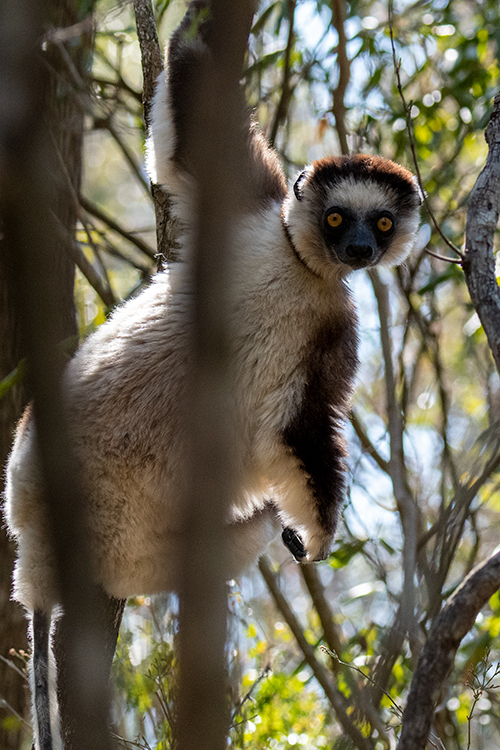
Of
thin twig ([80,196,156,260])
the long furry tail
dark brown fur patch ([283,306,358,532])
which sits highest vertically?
thin twig ([80,196,156,260])

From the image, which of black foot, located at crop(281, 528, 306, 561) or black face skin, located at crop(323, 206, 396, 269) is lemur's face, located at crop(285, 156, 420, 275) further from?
black foot, located at crop(281, 528, 306, 561)

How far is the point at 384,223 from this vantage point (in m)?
3.44

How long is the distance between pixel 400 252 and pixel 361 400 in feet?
12.7

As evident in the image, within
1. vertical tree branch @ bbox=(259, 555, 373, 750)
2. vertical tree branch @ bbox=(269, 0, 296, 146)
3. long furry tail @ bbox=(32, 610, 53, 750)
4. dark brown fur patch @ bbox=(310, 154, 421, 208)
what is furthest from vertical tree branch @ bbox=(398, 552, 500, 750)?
vertical tree branch @ bbox=(269, 0, 296, 146)

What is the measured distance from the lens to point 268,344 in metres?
3.09

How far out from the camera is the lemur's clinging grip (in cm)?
298

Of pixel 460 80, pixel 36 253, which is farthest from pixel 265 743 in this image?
pixel 460 80

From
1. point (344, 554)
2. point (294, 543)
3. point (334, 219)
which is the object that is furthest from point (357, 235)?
point (344, 554)

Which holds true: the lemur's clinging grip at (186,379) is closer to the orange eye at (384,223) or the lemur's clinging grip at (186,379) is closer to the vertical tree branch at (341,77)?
the orange eye at (384,223)

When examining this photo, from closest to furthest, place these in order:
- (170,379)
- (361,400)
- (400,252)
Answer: (170,379) < (400,252) < (361,400)

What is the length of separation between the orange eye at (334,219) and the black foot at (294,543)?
1.38 m

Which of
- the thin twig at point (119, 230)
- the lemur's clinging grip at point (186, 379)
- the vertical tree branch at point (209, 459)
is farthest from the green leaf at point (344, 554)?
the vertical tree branch at point (209, 459)

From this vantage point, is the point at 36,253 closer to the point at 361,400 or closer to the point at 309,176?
the point at 309,176

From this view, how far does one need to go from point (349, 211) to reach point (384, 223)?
0.18 meters
